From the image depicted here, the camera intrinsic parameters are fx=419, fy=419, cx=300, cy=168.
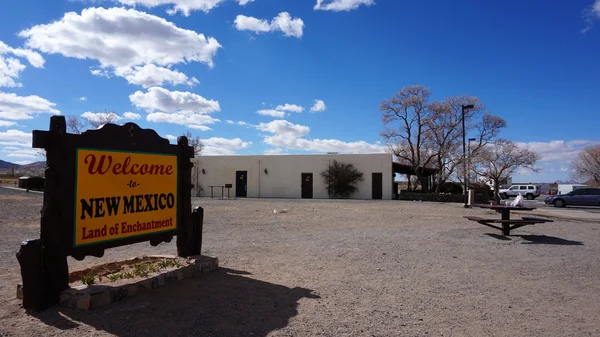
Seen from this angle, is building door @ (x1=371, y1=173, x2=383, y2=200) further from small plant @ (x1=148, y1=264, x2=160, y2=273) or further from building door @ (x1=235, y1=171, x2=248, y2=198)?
small plant @ (x1=148, y1=264, x2=160, y2=273)

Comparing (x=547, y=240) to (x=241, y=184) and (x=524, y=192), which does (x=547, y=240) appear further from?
(x=524, y=192)

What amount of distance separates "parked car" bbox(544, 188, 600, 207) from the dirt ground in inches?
840

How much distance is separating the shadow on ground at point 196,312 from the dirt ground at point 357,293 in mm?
11

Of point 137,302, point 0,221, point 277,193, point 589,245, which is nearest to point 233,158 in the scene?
point 277,193

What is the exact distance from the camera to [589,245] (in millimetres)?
9773

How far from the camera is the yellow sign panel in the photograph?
509 centimetres

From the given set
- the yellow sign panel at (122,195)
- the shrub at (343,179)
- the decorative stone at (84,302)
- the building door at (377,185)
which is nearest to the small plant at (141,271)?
the yellow sign panel at (122,195)

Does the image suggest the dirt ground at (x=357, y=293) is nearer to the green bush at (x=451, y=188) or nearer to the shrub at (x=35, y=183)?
the green bush at (x=451, y=188)

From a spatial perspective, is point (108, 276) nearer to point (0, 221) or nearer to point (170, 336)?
point (170, 336)

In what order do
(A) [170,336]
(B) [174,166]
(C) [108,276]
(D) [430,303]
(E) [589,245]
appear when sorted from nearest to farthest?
(A) [170,336] → (D) [430,303] → (C) [108,276] → (B) [174,166] → (E) [589,245]

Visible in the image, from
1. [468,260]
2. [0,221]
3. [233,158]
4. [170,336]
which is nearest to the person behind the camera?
[170,336]

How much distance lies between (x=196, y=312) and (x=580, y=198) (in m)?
30.6

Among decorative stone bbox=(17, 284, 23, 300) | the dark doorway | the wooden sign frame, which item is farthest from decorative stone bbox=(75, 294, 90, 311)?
the dark doorway

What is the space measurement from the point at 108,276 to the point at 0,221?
431 inches
